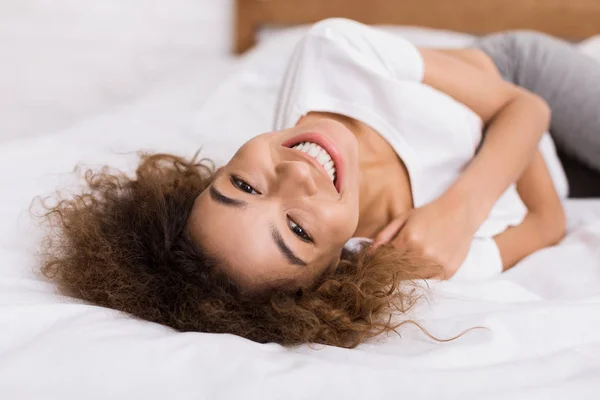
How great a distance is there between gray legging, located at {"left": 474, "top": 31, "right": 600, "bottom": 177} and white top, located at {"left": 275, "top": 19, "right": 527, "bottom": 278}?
17.2 inches

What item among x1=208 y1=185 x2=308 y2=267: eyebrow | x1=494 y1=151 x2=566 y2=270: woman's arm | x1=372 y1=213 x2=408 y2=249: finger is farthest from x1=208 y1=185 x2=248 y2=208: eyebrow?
x1=494 y1=151 x2=566 y2=270: woman's arm

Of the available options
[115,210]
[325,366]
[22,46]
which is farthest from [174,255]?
[22,46]

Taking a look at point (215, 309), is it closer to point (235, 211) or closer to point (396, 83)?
point (235, 211)

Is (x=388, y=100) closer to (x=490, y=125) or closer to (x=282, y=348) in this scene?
(x=490, y=125)

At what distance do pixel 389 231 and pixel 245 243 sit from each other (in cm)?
34

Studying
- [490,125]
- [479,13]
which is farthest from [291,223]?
[479,13]

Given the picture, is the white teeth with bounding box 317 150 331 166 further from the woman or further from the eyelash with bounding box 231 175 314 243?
the eyelash with bounding box 231 175 314 243

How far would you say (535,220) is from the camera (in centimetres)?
134

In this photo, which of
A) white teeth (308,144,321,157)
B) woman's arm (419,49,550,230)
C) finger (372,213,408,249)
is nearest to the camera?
white teeth (308,144,321,157)

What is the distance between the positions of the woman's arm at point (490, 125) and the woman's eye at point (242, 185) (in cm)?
45

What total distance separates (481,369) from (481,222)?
20.3 inches

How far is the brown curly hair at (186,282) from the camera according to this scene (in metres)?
0.84

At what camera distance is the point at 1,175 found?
110 cm

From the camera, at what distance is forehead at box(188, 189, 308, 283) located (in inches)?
33.0
